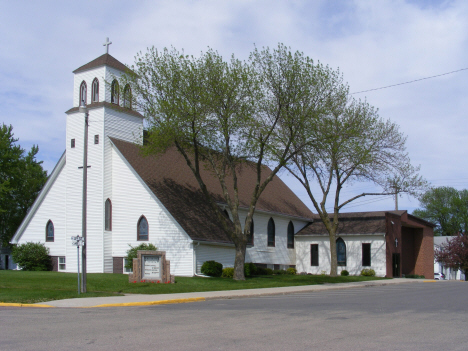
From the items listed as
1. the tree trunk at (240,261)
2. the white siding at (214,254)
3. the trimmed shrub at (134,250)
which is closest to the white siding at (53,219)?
the trimmed shrub at (134,250)

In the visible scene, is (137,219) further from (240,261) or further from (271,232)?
(271,232)

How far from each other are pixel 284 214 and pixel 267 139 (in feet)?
52.5

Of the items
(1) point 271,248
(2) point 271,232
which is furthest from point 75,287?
(2) point 271,232

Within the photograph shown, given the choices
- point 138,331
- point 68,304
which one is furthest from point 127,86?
point 138,331

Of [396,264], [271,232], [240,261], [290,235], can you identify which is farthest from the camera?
[290,235]

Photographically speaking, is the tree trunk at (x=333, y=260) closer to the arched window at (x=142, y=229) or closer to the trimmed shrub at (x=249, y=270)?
the trimmed shrub at (x=249, y=270)

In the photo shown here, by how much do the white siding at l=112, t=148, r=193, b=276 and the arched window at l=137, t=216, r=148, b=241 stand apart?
202mm

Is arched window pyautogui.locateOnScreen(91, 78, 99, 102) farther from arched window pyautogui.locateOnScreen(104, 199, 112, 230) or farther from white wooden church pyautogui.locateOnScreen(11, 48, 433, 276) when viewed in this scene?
arched window pyautogui.locateOnScreen(104, 199, 112, 230)

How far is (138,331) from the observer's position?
1040cm

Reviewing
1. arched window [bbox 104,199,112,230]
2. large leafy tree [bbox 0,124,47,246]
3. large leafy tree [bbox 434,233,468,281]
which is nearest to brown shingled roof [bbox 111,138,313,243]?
arched window [bbox 104,199,112,230]

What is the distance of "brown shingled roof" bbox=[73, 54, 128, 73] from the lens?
3531cm

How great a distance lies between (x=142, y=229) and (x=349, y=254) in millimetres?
19599

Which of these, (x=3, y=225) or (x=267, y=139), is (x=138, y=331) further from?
(x=3, y=225)

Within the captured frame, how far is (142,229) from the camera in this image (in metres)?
32.8
